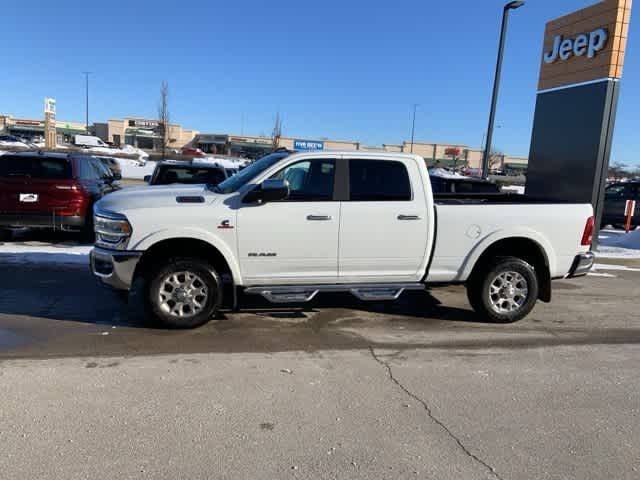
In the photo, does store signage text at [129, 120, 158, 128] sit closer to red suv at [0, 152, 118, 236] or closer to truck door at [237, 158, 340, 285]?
red suv at [0, 152, 118, 236]

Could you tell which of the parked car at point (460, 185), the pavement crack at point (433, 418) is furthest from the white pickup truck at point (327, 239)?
the parked car at point (460, 185)

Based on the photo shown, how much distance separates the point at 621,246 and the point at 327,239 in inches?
442

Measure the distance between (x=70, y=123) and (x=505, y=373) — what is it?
113m

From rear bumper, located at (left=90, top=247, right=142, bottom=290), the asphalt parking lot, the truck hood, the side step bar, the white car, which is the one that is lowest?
the asphalt parking lot

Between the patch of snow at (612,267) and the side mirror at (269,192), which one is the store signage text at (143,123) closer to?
the patch of snow at (612,267)

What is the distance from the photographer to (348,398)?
4020 millimetres

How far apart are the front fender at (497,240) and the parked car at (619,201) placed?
43.7ft

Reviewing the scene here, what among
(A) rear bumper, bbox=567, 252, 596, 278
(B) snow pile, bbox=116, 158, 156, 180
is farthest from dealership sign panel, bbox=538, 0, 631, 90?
(B) snow pile, bbox=116, 158, 156, 180

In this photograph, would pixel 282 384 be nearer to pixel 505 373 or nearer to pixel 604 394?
pixel 505 373

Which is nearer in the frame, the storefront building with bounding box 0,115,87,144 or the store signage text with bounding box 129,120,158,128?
the storefront building with bounding box 0,115,87,144

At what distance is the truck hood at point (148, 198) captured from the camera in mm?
5305

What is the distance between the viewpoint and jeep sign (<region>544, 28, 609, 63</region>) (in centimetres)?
1121

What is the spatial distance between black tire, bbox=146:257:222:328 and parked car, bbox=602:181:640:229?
1614 centimetres

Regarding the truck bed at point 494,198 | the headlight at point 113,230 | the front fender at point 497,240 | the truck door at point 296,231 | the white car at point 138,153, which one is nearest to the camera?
the headlight at point 113,230
